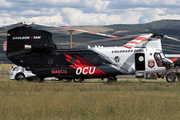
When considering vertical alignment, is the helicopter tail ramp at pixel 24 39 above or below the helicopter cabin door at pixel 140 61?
above

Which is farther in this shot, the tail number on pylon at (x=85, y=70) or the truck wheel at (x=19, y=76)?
the truck wheel at (x=19, y=76)

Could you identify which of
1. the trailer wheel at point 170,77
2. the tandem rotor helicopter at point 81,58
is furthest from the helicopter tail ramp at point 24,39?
the trailer wheel at point 170,77

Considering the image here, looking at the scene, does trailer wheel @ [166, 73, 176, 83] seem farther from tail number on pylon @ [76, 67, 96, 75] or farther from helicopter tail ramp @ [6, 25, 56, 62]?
helicopter tail ramp @ [6, 25, 56, 62]

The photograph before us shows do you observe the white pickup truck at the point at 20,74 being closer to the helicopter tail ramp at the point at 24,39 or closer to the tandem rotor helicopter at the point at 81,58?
the tandem rotor helicopter at the point at 81,58

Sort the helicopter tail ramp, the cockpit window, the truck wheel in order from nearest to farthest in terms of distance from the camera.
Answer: the cockpit window < the helicopter tail ramp < the truck wheel

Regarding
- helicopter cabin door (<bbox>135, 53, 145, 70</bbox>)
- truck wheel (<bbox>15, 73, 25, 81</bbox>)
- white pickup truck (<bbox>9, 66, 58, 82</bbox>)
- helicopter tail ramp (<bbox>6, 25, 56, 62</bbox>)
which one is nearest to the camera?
helicopter cabin door (<bbox>135, 53, 145, 70</bbox>)

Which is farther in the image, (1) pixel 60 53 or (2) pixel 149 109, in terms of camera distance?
(1) pixel 60 53

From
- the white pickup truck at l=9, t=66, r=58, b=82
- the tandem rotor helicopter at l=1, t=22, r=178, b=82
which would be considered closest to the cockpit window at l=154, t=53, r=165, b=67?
the tandem rotor helicopter at l=1, t=22, r=178, b=82

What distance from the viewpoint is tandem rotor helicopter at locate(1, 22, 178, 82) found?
22.5m

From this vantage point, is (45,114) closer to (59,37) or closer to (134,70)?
(134,70)

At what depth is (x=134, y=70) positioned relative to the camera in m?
22.5

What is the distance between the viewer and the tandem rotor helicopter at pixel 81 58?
2248 cm

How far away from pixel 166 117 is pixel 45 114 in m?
3.88

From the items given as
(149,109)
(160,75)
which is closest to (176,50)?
(160,75)
